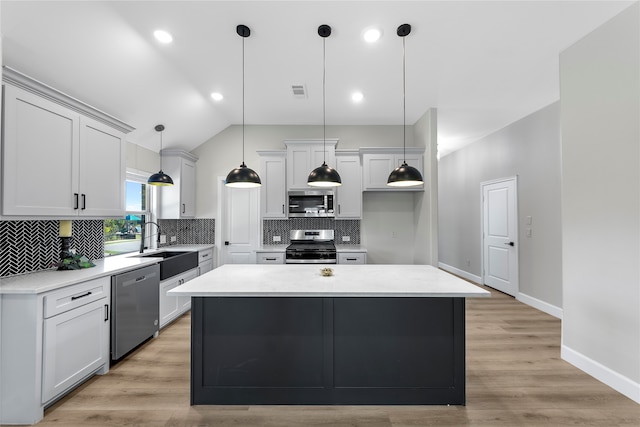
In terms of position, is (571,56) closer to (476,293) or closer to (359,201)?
(476,293)

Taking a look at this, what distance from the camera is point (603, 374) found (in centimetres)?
240

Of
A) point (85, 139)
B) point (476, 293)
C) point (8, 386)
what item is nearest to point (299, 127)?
point (85, 139)

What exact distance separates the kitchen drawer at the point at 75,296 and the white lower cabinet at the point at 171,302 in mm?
891

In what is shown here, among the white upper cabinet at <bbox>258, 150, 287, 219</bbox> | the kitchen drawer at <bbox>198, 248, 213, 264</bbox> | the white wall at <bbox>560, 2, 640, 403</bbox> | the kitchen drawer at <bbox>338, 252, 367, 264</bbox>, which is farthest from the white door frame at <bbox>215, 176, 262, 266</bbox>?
the white wall at <bbox>560, 2, 640, 403</bbox>

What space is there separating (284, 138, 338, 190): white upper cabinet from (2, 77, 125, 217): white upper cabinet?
2214mm

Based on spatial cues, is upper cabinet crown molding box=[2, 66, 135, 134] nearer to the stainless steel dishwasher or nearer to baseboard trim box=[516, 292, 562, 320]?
the stainless steel dishwasher

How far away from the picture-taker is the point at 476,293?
74.5 inches

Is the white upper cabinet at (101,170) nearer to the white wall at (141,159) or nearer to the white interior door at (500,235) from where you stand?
the white wall at (141,159)

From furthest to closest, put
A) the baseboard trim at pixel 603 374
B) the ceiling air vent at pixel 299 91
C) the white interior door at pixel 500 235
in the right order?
1. the white interior door at pixel 500 235
2. the ceiling air vent at pixel 299 91
3. the baseboard trim at pixel 603 374

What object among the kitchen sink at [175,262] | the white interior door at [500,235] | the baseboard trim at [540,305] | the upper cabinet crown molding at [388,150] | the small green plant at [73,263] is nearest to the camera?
the small green plant at [73,263]

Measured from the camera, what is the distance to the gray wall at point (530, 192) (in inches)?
154

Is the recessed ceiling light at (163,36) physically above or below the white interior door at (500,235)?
above

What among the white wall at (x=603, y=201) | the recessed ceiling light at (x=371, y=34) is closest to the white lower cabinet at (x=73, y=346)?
the recessed ceiling light at (x=371, y=34)

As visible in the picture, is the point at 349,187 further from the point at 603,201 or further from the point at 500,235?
the point at 603,201
